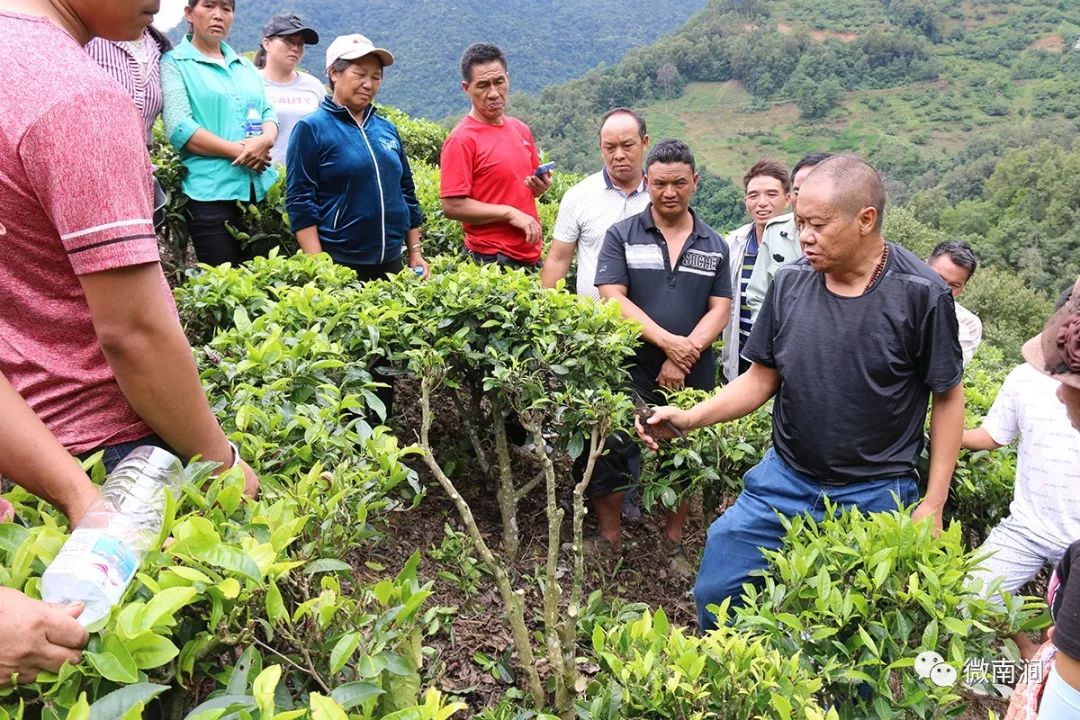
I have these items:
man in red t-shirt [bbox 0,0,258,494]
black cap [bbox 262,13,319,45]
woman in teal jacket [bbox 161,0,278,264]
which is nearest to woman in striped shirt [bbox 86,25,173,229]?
woman in teal jacket [bbox 161,0,278,264]

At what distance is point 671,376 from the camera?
411cm

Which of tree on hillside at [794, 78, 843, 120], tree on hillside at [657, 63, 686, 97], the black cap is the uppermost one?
the black cap

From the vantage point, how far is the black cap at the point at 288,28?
6.01 m

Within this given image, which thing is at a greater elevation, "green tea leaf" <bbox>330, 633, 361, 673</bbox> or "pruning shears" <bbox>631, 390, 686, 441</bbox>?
"green tea leaf" <bbox>330, 633, 361, 673</bbox>

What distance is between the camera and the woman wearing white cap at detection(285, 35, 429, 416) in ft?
14.1

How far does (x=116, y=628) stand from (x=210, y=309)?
2.55 meters

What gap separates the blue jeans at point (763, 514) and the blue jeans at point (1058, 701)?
119 centimetres

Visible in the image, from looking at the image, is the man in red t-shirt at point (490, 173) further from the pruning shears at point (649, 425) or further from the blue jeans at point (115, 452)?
the blue jeans at point (115, 452)

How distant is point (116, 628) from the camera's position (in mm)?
1232

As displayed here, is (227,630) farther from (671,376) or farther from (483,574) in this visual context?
(671,376)

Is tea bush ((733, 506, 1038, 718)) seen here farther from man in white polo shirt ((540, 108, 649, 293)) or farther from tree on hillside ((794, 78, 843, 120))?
tree on hillside ((794, 78, 843, 120))

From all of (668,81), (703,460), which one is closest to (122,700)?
(703,460)

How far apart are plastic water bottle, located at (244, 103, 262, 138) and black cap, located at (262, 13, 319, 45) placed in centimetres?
149

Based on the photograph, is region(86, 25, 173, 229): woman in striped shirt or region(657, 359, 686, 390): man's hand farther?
region(657, 359, 686, 390): man's hand
